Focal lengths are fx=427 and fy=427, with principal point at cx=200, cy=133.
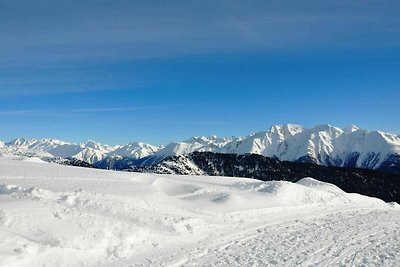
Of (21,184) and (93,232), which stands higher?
(21,184)

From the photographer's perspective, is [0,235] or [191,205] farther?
[191,205]

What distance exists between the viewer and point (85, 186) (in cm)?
2931

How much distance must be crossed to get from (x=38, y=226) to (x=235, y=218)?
43.0ft

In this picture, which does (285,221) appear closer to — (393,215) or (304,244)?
(304,244)

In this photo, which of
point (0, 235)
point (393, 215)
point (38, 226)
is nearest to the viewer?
point (0, 235)

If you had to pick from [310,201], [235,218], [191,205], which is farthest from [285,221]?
[310,201]

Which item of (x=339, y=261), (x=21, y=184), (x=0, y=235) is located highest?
(x=21, y=184)

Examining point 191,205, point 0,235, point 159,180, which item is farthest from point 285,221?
point 0,235

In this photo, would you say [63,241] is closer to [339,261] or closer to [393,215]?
[339,261]

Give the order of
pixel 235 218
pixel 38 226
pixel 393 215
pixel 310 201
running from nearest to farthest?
pixel 38 226 < pixel 235 218 < pixel 393 215 < pixel 310 201

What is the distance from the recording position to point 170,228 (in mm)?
23734

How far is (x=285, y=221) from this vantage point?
2864 cm

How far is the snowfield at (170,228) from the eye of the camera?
1836 centimetres

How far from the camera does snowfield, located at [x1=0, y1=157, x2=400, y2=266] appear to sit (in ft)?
60.2
